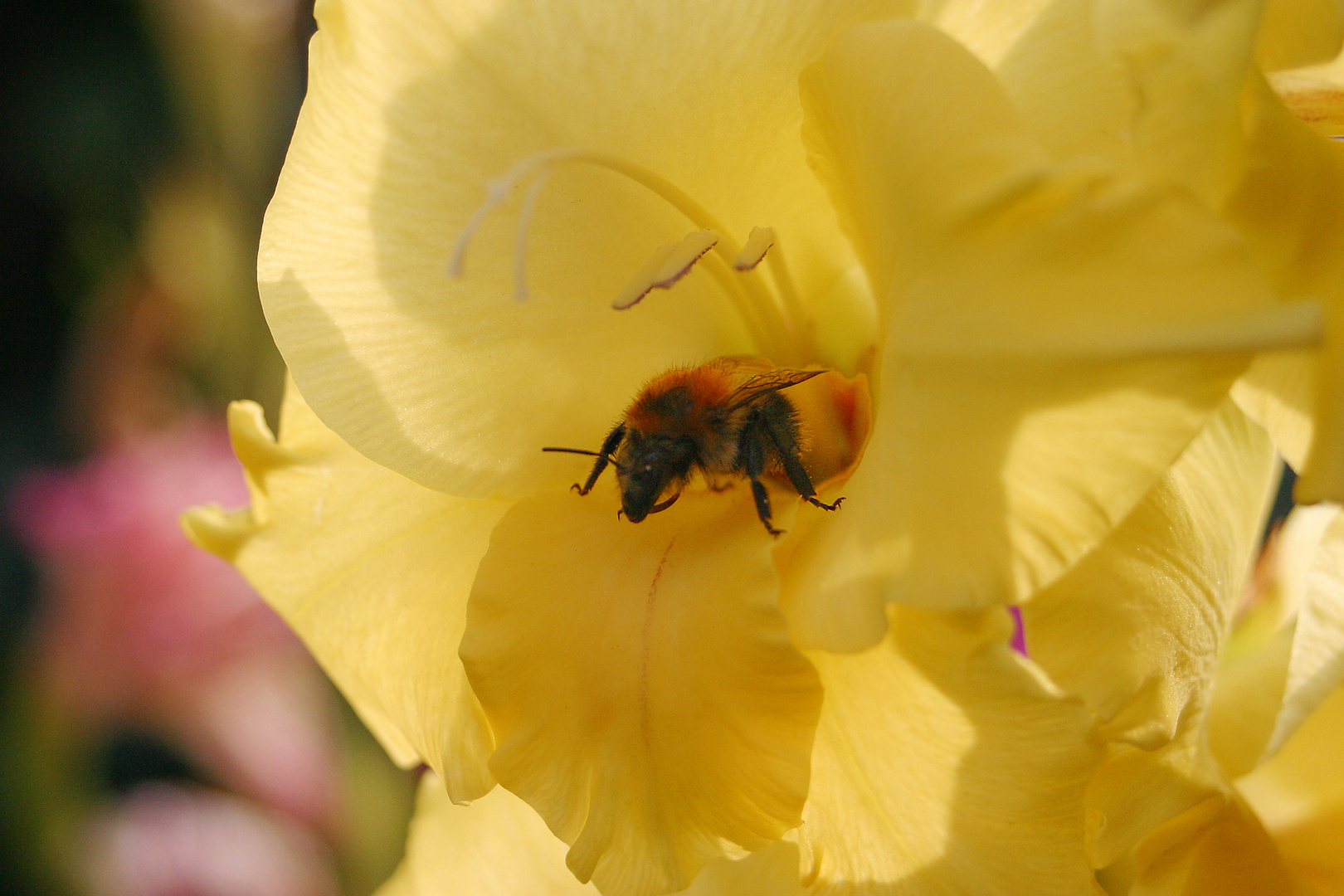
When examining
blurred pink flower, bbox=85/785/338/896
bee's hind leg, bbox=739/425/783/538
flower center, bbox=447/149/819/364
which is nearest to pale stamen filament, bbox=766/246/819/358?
flower center, bbox=447/149/819/364

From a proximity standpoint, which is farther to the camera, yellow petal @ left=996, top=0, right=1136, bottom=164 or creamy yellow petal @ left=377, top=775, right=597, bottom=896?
creamy yellow petal @ left=377, top=775, right=597, bottom=896

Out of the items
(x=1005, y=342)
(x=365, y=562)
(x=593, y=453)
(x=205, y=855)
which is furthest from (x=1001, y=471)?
(x=205, y=855)

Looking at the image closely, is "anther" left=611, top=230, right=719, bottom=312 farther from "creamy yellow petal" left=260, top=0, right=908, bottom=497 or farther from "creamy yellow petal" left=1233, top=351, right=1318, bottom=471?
"creamy yellow petal" left=1233, top=351, right=1318, bottom=471

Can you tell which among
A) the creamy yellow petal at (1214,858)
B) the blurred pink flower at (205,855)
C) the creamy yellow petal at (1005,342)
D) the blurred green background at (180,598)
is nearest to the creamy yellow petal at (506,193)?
the creamy yellow petal at (1005,342)

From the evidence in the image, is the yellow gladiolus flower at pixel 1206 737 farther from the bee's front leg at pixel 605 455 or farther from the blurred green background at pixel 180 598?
the blurred green background at pixel 180 598

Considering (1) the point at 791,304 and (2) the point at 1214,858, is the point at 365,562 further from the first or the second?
(2) the point at 1214,858

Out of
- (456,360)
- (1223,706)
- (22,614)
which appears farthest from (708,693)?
(22,614)
